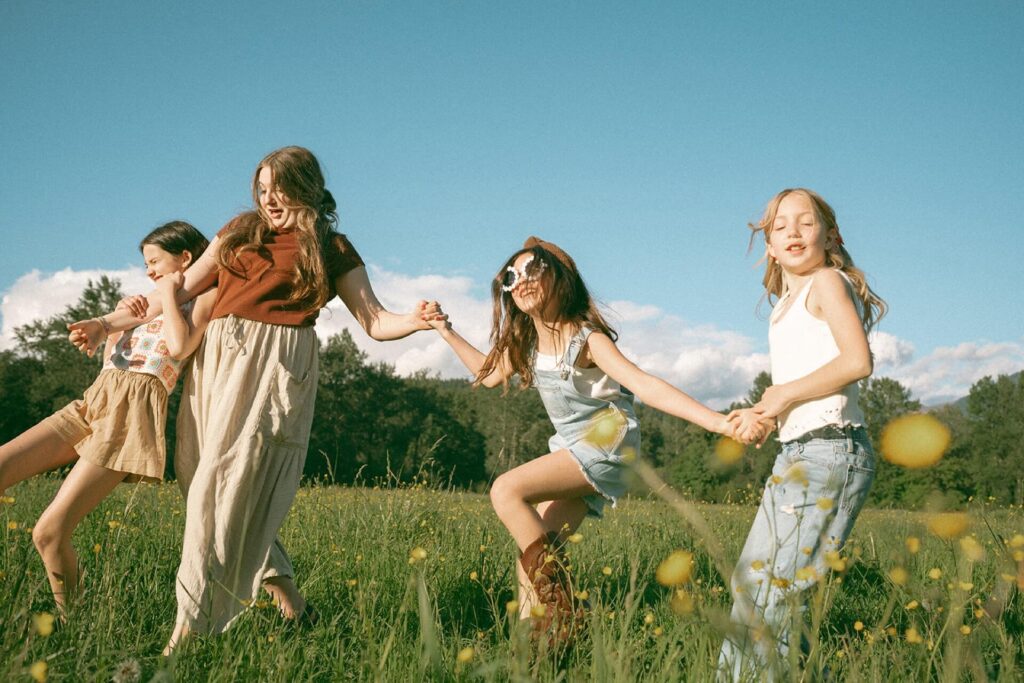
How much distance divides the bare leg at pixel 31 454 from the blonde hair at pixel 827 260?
118 inches

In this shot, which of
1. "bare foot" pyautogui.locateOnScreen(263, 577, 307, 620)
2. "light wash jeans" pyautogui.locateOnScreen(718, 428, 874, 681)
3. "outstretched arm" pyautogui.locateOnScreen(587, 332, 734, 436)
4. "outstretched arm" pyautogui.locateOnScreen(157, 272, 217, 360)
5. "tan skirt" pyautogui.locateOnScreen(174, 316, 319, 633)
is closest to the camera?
"light wash jeans" pyautogui.locateOnScreen(718, 428, 874, 681)

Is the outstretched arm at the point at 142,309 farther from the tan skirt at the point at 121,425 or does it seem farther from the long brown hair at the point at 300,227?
the tan skirt at the point at 121,425

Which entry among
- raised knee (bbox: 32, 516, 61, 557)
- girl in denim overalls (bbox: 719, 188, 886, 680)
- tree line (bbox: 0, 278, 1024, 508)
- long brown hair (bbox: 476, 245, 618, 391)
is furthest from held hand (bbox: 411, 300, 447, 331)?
tree line (bbox: 0, 278, 1024, 508)

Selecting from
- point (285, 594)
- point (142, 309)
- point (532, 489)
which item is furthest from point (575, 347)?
point (142, 309)

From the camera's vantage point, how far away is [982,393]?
59406 mm

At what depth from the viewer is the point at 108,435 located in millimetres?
3242

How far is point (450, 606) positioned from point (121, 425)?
63.9 inches

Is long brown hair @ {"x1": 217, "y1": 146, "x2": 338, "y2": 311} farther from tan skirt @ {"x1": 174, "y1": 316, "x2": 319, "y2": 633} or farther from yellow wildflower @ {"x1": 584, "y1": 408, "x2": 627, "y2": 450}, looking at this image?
yellow wildflower @ {"x1": 584, "y1": 408, "x2": 627, "y2": 450}

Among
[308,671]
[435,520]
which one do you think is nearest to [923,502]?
[308,671]

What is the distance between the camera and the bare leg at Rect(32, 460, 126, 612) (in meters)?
3.07

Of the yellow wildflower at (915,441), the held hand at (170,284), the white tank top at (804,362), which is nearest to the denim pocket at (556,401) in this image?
the white tank top at (804,362)

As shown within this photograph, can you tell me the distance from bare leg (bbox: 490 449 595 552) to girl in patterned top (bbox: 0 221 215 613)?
144 cm

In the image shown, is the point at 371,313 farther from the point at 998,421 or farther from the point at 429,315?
the point at 998,421

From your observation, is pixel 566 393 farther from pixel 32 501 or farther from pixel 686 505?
pixel 32 501
